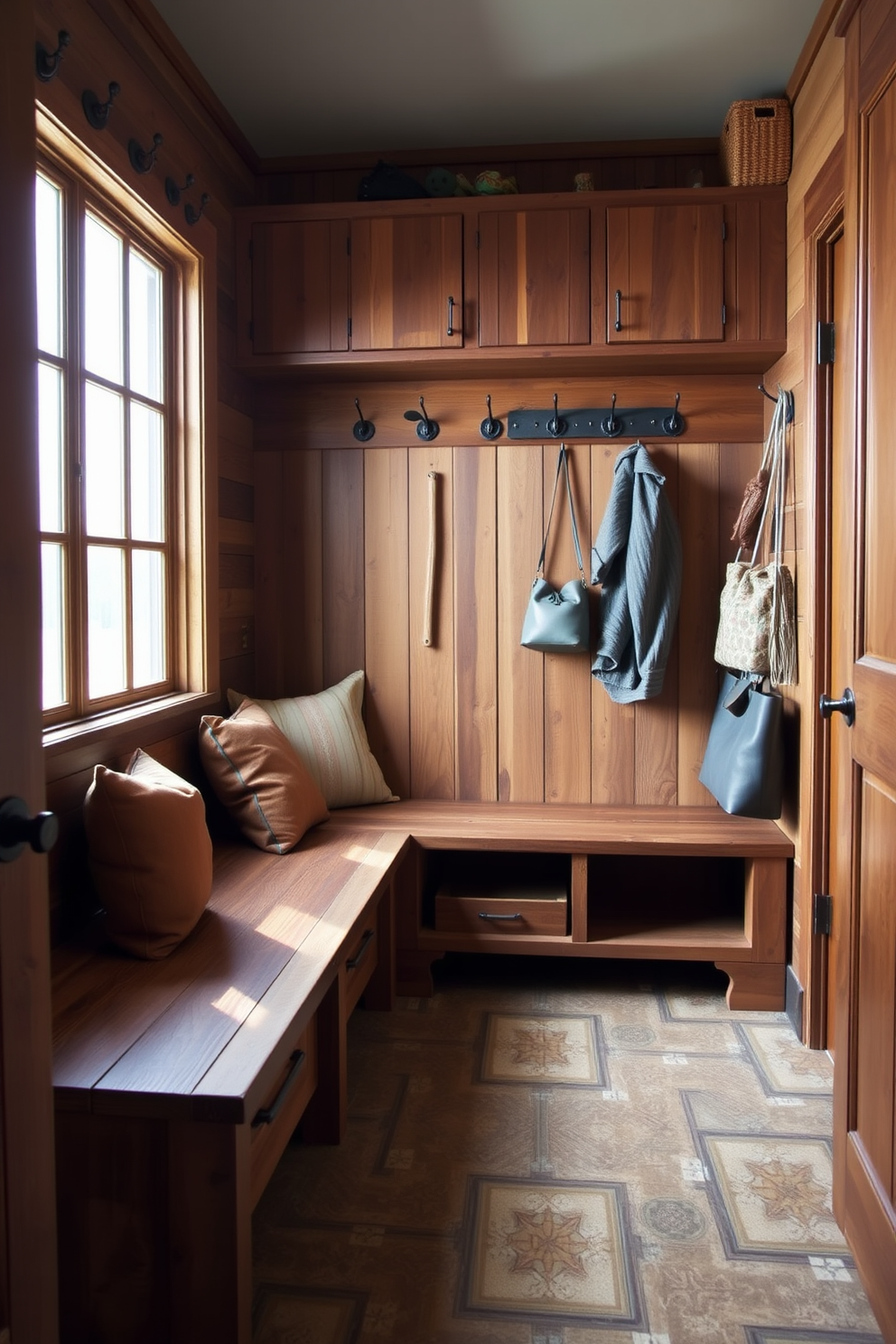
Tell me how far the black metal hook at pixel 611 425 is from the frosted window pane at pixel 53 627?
172 centimetres

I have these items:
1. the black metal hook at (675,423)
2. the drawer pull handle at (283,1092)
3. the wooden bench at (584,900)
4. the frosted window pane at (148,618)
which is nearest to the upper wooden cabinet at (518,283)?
the black metal hook at (675,423)

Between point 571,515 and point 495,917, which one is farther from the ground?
point 571,515

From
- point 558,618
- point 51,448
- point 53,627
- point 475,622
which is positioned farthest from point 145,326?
point 558,618

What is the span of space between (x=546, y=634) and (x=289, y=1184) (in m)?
1.69

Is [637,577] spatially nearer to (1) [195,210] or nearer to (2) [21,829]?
(1) [195,210]

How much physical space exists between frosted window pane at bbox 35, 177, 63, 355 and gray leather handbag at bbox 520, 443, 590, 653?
5.09 feet

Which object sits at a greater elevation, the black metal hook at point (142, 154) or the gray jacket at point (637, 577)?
the black metal hook at point (142, 154)

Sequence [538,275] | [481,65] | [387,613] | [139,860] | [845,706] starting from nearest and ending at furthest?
[845,706], [139,860], [481,65], [538,275], [387,613]

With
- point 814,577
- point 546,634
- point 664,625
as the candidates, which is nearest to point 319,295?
point 546,634

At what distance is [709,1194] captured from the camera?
6.31ft

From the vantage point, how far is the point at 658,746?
3.18 m

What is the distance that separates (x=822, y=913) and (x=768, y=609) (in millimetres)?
786

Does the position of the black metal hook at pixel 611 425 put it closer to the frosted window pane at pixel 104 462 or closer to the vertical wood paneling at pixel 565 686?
the vertical wood paneling at pixel 565 686

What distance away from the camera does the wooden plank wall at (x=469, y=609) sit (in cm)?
315
